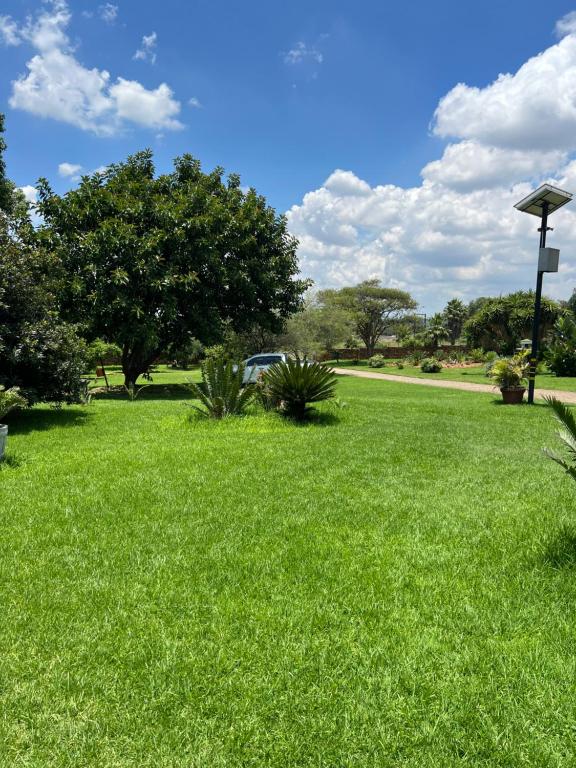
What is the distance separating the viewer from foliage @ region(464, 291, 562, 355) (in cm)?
3594

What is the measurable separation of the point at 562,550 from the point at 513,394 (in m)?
10.3

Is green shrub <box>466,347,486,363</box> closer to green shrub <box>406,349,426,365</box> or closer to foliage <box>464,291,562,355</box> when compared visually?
foliage <box>464,291,562,355</box>

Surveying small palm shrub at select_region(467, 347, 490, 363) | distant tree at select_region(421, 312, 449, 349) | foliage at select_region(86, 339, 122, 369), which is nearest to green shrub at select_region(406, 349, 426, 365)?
small palm shrub at select_region(467, 347, 490, 363)

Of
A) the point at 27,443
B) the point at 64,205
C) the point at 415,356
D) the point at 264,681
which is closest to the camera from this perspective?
the point at 264,681

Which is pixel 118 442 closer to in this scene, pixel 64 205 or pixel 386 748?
pixel 386 748

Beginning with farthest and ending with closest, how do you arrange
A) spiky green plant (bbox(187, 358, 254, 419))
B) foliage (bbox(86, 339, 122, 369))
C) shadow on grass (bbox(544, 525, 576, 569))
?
foliage (bbox(86, 339, 122, 369)), spiky green plant (bbox(187, 358, 254, 419)), shadow on grass (bbox(544, 525, 576, 569))

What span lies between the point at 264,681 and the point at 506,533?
2.54m

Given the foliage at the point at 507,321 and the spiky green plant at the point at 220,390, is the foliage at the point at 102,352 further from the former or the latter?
the foliage at the point at 507,321

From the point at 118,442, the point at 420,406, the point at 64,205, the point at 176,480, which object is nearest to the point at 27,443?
the point at 118,442

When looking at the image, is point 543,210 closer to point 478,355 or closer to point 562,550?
point 562,550

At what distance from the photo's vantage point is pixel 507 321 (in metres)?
37.8

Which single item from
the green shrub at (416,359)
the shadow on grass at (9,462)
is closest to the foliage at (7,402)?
the shadow on grass at (9,462)

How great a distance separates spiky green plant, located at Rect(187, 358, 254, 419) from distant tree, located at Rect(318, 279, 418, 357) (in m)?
46.0

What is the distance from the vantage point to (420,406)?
12812 millimetres
